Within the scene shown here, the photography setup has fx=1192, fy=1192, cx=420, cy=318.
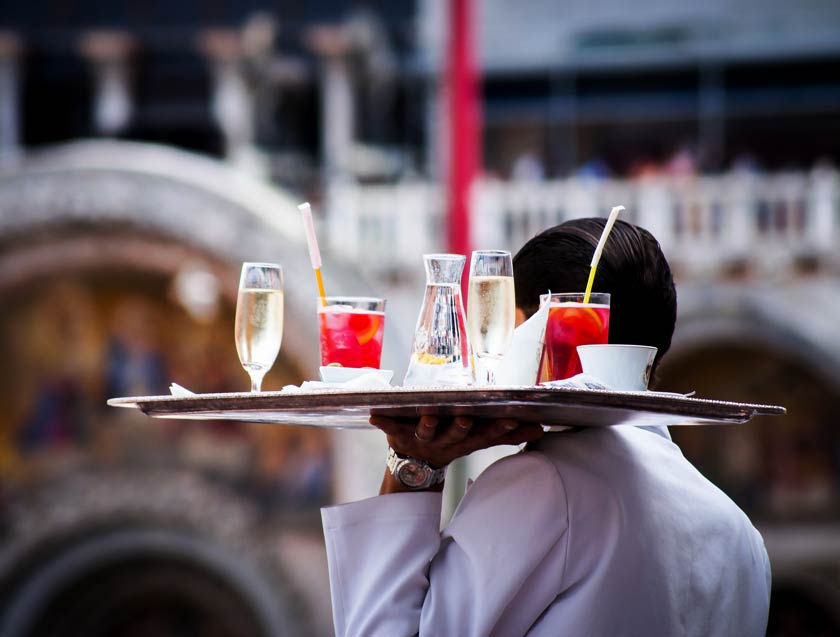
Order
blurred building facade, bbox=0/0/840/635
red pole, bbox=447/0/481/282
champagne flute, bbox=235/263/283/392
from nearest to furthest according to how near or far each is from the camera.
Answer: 1. champagne flute, bbox=235/263/283/392
2. red pole, bbox=447/0/481/282
3. blurred building facade, bbox=0/0/840/635

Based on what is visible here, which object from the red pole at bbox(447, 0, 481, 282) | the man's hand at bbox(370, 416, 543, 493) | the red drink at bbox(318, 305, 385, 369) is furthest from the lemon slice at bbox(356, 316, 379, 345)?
the red pole at bbox(447, 0, 481, 282)

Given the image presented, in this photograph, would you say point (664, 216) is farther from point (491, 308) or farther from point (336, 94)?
point (491, 308)

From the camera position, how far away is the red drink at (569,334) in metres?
1.68

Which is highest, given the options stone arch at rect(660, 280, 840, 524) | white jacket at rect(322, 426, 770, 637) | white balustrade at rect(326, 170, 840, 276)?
white balustrade at rect(326, 170, 840, 276)

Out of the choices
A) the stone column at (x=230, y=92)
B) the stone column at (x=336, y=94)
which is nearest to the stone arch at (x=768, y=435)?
the stone column at (x=336, y=94)

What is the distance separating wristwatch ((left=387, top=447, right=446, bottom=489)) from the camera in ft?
5.50

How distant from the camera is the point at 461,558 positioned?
5.24ft

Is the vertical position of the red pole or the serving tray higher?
the red pole

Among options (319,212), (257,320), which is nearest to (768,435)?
(319,212)

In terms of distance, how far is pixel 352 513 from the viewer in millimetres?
1681

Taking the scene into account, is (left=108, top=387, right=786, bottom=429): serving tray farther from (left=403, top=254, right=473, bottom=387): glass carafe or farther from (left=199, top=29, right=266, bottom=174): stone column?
(left=199, top=29, right=266, bottom=174): stone column

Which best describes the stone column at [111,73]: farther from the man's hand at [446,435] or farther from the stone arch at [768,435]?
the man's hand at [446,435]

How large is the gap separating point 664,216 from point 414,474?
8439 millimetres

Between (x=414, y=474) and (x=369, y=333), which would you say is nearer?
(x=414, y=474)
